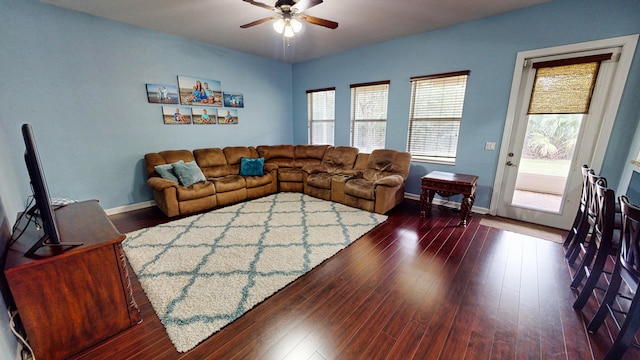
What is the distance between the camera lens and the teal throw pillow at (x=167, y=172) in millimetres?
3695

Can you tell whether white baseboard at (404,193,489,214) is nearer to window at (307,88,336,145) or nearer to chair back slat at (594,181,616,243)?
chair back slat at (594,181,616,243)

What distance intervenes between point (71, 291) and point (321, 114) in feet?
16.2

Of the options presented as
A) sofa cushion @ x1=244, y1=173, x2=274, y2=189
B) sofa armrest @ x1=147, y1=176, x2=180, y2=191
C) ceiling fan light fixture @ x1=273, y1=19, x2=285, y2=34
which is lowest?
sofa cushion @ x1=244, y1=173, x2=274, y2=189

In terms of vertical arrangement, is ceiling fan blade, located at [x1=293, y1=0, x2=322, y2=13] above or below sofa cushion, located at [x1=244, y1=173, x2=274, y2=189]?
above

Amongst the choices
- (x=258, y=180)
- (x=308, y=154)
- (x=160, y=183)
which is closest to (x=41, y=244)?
(x=160, y=183)

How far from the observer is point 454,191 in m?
3.24

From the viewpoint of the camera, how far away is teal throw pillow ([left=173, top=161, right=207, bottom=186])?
12.3 feet

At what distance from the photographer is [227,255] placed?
8.12 feet

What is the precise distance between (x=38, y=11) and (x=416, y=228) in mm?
5403

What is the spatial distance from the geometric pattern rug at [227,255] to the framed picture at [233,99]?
2.21m

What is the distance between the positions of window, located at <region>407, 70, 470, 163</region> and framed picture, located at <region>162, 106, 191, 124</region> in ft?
13.1

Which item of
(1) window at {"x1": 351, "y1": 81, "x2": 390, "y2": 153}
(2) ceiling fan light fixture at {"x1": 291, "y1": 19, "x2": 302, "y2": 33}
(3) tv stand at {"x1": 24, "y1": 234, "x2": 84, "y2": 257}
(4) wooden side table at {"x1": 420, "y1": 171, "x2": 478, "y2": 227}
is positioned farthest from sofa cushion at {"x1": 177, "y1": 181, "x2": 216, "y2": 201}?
(4) wooden side table at {"x1": 420, "y1": 171, "x2": 478, "y2": 227}

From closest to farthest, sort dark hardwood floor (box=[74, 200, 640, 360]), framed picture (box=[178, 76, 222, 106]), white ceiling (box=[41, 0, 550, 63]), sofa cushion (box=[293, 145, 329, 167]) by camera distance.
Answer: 1. dark hardwood floor (box=[74, 200, 640, 360])
2. white ceiling (box=[41, 0, 550, 63])
3. framed picture (box=[178, 76, 222, 106])
4. sofa cushion (box=[293, 145, 329, 167])

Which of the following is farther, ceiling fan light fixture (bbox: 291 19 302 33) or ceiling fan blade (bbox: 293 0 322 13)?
ceiling fan light fixture (bbox: 291 19 302 33)
